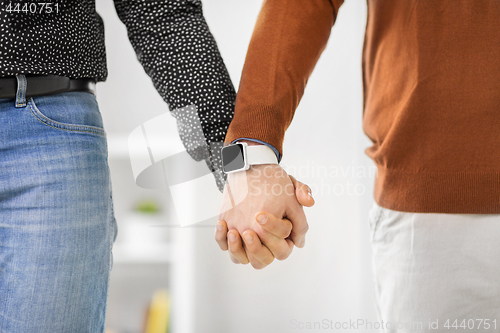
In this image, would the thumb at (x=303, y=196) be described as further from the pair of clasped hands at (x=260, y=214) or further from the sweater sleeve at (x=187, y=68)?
the sweater sleeve at (x=187, y=68)

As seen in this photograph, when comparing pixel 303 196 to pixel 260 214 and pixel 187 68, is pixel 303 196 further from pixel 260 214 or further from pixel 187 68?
pixel 187 68

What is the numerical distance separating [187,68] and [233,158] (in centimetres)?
18

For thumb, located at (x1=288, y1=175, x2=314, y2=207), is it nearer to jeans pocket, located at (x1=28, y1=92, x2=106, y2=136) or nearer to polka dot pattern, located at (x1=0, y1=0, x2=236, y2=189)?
polka dot pattern, located at (x1=0, y1=0, x2=236, y2=189)

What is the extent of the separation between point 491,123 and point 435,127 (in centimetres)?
7

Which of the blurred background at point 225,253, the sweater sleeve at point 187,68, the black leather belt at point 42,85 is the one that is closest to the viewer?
the black leather belt at point 42,85

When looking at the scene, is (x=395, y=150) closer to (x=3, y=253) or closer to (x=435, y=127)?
(x=435, y=127)

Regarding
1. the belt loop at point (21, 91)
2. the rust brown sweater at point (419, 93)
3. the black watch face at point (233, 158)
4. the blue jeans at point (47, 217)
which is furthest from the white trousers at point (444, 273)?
the belt loop at point (21, 91)

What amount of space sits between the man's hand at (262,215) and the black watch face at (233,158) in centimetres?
1

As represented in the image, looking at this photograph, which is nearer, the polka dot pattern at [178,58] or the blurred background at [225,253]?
the polka dot pattern at [178,58]

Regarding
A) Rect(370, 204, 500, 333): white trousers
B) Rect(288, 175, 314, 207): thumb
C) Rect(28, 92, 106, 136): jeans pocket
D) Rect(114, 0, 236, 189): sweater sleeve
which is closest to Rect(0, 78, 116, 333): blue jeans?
Rect(28, 92, 106, 136): jeans pocket

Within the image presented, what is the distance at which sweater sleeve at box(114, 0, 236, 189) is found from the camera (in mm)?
659

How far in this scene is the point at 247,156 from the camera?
1.89ft

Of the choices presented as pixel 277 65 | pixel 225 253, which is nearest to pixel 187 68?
pixel 277 65

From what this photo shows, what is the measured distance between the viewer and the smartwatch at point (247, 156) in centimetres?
58
